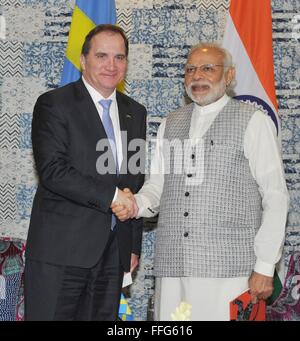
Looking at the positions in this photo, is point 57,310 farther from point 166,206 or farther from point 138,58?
point 138,58

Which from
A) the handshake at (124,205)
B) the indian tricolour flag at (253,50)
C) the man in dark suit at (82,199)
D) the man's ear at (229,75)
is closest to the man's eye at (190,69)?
the man's ear at (229,75)

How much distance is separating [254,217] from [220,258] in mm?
264

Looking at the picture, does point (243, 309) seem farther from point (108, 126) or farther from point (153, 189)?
point (108, 126)

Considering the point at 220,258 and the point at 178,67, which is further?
the point at 178,67

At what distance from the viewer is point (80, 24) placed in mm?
4273

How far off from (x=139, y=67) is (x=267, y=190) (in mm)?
1932

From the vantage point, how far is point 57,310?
120 inches

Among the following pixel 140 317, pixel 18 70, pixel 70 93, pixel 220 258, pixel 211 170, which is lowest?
pixel 140 317

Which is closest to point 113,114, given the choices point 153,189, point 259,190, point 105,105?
point 105,105

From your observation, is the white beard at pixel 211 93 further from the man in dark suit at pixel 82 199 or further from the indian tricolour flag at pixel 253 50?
the indian tricolour flag at pixel 253 50

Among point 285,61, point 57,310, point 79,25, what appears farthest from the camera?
point 285,61

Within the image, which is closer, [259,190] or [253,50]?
[259,190]

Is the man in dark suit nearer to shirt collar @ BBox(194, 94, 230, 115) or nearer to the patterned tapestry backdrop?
shirt collar @ BBox(194, 94, 230, 115)

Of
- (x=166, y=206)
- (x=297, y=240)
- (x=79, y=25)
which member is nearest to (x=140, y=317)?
(x=297, y=240)
